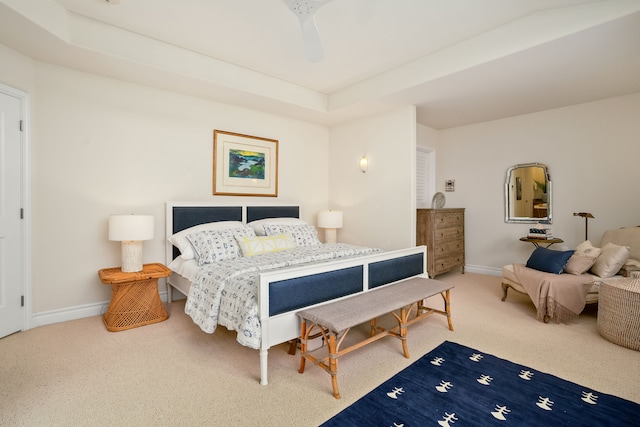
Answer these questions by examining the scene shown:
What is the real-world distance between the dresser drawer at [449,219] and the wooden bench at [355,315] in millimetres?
2073

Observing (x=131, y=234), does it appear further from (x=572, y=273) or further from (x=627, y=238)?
(x=627, y=238)

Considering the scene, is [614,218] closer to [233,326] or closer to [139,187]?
[233,326]

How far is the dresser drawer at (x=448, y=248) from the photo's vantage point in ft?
16.0

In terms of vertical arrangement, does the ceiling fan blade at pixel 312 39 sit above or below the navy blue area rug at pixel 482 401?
above

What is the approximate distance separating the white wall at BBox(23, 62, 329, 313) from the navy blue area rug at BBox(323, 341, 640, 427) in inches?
119

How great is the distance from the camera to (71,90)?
3.21 metres

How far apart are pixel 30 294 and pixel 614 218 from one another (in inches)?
267

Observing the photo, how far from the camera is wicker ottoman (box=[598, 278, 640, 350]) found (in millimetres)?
2594

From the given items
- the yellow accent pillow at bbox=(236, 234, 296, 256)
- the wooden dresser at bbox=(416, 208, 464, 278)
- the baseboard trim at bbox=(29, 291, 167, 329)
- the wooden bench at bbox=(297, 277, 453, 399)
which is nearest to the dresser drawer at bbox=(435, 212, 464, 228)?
the wooden dresser at bbox=(416, 208, 464, 278)

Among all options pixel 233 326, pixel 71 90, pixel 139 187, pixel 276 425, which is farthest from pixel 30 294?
pixel 276 425

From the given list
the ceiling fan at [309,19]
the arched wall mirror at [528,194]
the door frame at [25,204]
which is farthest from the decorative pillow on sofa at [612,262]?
the door frame at [25,204]

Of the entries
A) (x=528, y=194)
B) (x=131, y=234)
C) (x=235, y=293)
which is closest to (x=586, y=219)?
(x=528, y=194)

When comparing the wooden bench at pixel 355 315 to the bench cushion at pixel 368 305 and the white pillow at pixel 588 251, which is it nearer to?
the bench cushion at pixel 368 305

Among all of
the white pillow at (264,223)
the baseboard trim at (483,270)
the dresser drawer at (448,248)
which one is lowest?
the baseboard trim at (483,270)
